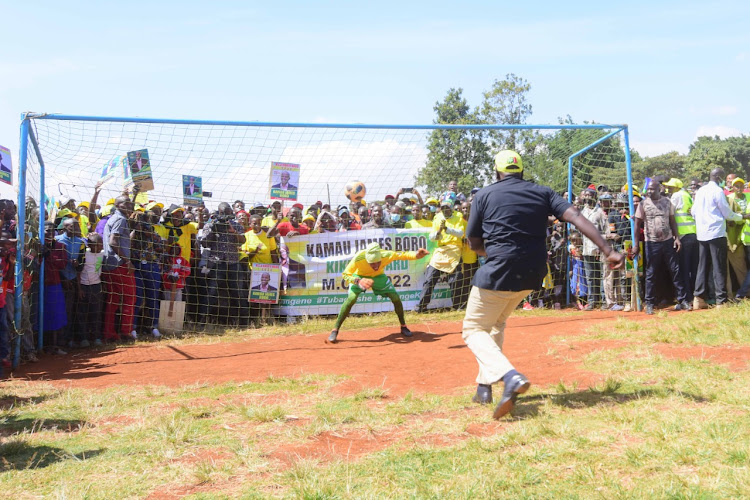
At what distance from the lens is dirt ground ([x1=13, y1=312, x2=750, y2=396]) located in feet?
21.9

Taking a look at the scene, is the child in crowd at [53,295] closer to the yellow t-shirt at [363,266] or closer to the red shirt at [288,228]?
the red shirt at [288,228]

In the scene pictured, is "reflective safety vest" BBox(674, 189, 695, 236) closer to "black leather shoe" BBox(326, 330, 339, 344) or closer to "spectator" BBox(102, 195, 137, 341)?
"black leather shoe" BBox(326, 330, 339, 344)

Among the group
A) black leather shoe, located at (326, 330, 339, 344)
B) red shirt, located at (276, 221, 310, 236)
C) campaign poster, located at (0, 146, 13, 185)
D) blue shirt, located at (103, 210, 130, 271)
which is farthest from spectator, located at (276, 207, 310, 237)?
campaign poster, located at (0, 146, 13, 185)

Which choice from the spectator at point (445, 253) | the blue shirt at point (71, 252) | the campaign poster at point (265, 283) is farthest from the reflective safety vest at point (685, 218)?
the blue shirt at point (71, 252)

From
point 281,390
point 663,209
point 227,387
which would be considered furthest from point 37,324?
point 663,209

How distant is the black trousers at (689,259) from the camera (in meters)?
11.2

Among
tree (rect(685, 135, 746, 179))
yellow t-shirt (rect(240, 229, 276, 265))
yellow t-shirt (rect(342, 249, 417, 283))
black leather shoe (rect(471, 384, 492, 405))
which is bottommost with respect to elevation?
black leather shoe (rect(471, 384, 492, 405))

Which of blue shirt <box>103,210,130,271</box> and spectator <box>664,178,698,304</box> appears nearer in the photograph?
blue shirt <box>103,210,130,271</box>

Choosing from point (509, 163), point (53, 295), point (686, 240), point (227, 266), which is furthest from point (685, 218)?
point (53, 295)

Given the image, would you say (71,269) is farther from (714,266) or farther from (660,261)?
(714,266)

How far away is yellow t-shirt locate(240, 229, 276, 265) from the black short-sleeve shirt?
7.02 meters

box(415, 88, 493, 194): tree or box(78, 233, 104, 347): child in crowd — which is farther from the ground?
box(415, 88, 493, 194): tree

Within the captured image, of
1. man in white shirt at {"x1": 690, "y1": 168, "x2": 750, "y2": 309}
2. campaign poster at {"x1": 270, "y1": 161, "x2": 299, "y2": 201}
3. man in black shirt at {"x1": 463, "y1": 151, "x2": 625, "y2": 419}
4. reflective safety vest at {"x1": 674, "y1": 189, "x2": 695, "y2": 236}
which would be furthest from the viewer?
campaign poster at {"x1": 270, "y1": 161, "x2": 299, "y2": 201}

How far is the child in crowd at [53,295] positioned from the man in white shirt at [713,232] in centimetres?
1016
